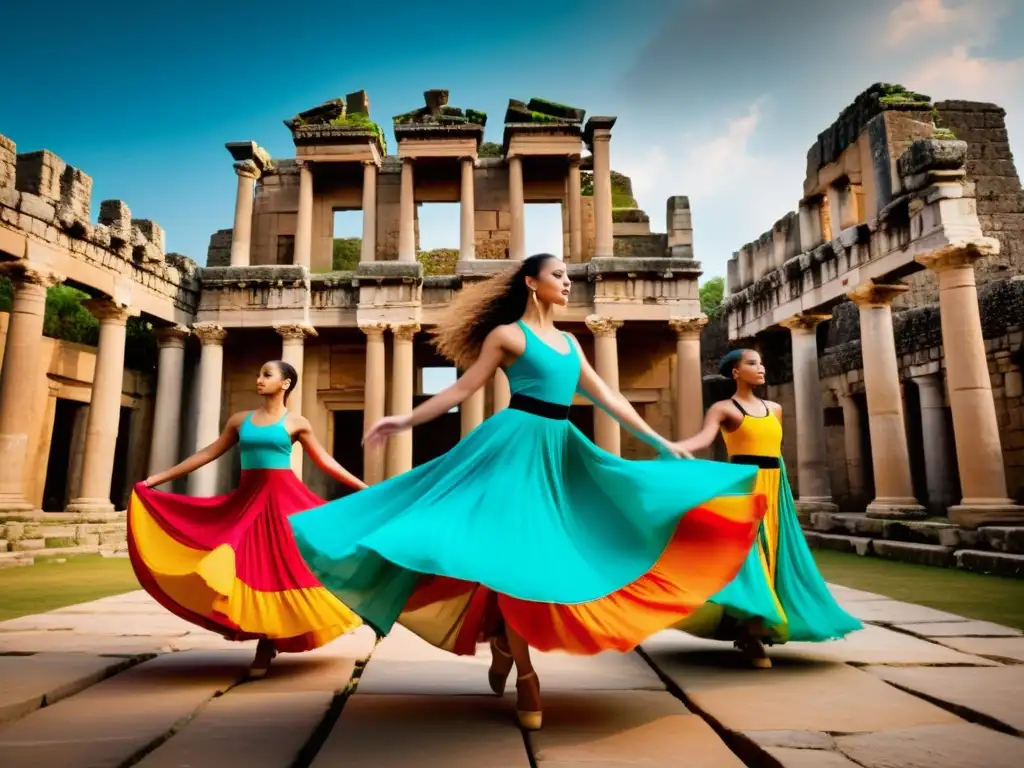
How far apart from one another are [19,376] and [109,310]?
2.43 m

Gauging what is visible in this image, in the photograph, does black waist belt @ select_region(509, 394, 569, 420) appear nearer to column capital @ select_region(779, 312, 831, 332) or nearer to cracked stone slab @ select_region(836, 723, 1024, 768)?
cracked stone slab @ select_region(836, 723, 1024, 768)

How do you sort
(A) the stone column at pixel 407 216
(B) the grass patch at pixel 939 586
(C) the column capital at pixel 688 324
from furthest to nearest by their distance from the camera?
(A) the stone column at pixel 407 216 < (C) the column capital at pixel 688 324 < (B) the grass patch at pixel 939 586

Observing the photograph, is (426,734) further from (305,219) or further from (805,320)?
(305,219)

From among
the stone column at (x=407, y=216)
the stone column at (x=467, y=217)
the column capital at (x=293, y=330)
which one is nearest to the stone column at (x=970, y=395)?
the stone column at (x=467, y=217)

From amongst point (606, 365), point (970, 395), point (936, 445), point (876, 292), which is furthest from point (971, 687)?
point (936, 445)

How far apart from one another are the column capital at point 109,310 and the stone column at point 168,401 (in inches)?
70.6

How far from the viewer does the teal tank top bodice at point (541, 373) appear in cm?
281

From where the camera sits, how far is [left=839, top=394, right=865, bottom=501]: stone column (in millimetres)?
16438

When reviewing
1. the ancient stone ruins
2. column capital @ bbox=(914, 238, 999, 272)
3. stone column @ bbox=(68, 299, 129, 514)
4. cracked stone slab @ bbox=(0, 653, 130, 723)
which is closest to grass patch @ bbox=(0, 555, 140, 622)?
the ancient stone ruins

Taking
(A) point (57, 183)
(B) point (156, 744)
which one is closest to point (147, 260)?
(A) point (57, 183)

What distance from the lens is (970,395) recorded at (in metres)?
9.63

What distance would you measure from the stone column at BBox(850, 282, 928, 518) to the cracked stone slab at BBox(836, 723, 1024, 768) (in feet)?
33.2

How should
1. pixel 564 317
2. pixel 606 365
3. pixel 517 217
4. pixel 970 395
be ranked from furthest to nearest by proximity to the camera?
1. pixel 517 217
2. pixel 564 317
3. pixel 606 365
4. pixel 970 395

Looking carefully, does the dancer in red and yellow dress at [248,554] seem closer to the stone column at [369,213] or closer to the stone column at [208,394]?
the stone column at [208,394]
